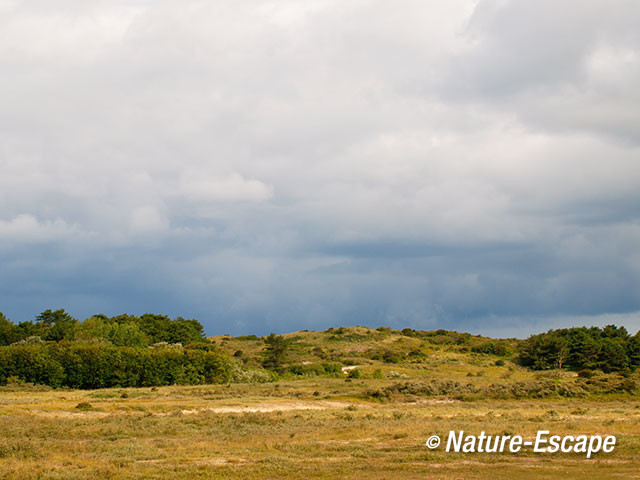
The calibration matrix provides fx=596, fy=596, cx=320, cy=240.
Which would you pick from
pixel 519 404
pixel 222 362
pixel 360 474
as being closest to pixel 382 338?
pixel 222 362

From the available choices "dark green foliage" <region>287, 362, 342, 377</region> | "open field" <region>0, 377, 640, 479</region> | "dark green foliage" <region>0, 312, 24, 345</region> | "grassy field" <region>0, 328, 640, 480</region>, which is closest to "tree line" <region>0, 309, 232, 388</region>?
"grassy field" <region>0, 328, 640, 480</region>

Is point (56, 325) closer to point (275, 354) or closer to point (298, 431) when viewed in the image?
point (275, 354)

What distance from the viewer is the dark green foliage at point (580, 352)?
72875 millimetres

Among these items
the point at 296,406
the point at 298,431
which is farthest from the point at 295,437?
the point at 296,406

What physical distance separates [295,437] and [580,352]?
5993 centimetres

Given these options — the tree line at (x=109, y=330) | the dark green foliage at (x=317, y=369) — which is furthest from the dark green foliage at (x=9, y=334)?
the dark green foliage at (x=317, y=369)

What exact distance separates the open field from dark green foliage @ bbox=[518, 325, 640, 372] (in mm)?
32340

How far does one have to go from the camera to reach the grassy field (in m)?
18.9

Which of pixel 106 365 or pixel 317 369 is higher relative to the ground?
pixel 106 365

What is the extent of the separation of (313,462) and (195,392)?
36049mm

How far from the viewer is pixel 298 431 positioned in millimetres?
28031

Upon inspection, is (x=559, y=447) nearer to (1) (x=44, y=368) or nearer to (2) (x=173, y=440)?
(2) (x=173, y=440)

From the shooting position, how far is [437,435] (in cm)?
2466

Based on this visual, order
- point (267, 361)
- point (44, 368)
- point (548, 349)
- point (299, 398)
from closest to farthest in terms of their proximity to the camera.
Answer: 1. point (299, 398)
2. point (44, 368)
3. point (548, 349)
4. point (267, 361)
